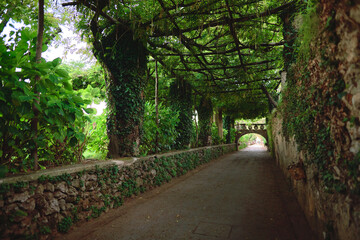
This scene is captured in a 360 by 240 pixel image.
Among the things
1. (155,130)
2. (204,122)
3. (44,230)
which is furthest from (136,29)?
(204,122)

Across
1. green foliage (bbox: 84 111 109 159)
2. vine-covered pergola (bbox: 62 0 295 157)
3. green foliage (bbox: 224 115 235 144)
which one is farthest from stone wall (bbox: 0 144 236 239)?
green foliage (bbox: 224 115 235 144)

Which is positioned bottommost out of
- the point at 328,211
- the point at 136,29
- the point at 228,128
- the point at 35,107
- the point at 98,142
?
the point at 328,211

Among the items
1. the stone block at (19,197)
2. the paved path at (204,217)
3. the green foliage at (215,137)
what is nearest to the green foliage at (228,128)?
the green foliage at (215,137)

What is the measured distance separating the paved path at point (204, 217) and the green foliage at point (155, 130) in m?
1.62

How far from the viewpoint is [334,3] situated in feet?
5.43

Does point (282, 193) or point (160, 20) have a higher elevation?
point (160, 20)

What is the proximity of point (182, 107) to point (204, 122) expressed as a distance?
13.1 ft

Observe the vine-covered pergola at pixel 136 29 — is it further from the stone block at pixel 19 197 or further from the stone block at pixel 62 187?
the stone block at pixel 19 197

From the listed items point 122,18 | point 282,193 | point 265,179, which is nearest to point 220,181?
point 265,179

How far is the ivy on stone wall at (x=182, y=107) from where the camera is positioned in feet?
30.1

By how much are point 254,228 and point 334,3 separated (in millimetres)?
2906

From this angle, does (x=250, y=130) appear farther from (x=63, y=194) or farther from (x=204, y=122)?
(x=63, y=194)

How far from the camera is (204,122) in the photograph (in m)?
13.0

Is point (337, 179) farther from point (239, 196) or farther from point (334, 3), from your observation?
point (239, 196)
